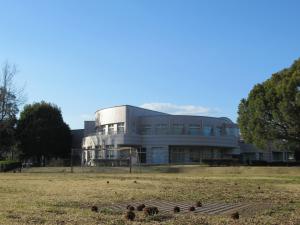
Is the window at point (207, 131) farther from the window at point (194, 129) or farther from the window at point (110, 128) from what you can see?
the window at point (110, 128)

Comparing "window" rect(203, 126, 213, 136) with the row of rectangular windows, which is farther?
"window" rect(203, 126, 213, 136)

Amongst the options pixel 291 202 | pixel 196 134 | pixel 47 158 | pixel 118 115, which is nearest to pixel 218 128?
pixel 196 134

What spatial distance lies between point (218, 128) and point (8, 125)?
37.5m

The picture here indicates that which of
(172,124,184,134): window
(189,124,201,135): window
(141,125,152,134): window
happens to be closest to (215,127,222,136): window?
(189,124,201,135): window

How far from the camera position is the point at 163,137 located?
90.7 metres

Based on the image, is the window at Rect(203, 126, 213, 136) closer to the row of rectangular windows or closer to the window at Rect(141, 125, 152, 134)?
the row of rectangular windows

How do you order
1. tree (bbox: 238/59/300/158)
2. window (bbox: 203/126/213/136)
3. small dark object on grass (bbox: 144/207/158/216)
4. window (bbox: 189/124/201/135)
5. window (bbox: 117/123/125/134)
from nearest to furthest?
small dark object on grass (bbox: 144/207/158/216), tree (bbox: 238/59/300/158), window (bbox: 189/124/201/135), window (bbox: 117/123/125/134), window (bbox: 203/126/213/136)

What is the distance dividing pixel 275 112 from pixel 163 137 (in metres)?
38.0

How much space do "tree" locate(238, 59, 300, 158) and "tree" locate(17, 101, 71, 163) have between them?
44280 mm

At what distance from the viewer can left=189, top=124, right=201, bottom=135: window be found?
93188 mm

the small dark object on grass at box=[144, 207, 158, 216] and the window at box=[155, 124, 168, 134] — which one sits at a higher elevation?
the window at box=[155, 124, 168, 134]

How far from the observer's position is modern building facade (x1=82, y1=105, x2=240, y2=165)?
3578 inches

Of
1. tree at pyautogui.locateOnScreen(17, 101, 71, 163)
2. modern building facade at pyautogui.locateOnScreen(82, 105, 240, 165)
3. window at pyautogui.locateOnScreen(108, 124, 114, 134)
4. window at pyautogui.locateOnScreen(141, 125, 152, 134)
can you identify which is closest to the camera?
modern building facade at pyautogui.locateOnScreen(82, 105, 240, 165)

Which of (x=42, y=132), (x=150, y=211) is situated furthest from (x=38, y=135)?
(x=150, y=211)
